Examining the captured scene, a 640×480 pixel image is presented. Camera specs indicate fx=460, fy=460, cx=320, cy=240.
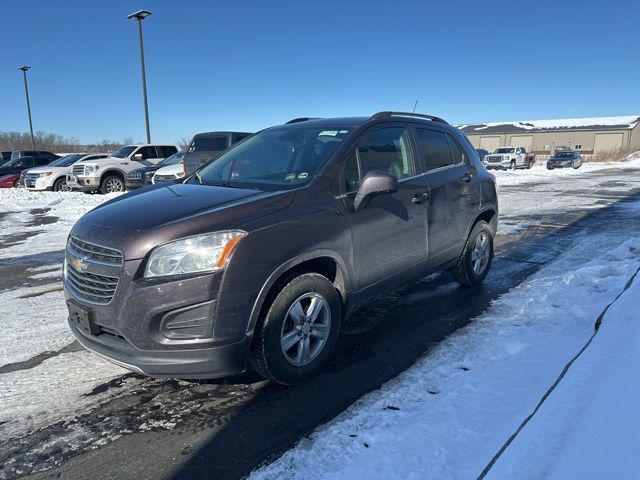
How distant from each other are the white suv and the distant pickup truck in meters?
25.2

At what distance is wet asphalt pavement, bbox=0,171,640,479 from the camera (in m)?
2.49

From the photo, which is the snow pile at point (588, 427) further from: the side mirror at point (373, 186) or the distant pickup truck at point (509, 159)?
the distant pickup truck at point (509, 159)

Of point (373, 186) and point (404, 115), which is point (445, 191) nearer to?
point (404, 115)

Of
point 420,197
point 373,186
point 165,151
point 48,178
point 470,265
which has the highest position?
point 165,151

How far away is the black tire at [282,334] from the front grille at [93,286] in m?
0.94

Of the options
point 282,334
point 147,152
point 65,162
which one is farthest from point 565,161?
point 282,334

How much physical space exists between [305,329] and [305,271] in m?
0.41

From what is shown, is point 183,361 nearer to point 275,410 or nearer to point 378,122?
point 275,410

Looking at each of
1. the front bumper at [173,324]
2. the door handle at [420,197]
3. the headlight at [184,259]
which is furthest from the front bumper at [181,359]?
the door handle at [420,197]

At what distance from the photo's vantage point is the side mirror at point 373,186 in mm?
3459

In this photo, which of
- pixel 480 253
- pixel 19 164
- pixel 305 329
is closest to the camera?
pixel 305 329

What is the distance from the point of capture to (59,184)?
1852 centimetres

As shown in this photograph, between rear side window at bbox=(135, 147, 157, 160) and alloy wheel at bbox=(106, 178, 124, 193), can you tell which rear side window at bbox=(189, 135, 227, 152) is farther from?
rear side window at bbox=(135, 147, 157, 160)

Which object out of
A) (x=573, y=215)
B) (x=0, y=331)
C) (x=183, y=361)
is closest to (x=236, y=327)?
(x=183, y=361)
